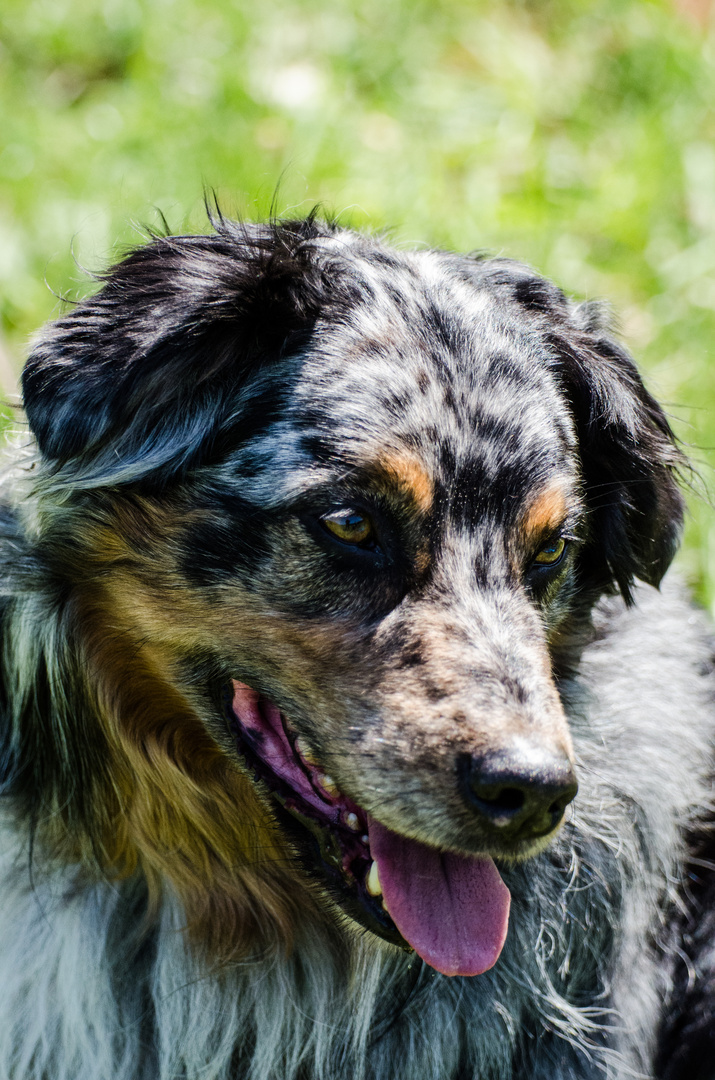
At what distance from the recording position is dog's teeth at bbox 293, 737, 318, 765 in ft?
8.76

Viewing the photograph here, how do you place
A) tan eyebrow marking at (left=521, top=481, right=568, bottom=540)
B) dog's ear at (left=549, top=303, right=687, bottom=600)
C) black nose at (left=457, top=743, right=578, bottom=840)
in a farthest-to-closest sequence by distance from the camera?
dog's ear at (left=549, top=303, right=687, bottom=600)
tan eyebrow marking at (left=521, top=481, right=568, bottom=540)
black nose at (left=457, top=743, right=578, bottom=840)

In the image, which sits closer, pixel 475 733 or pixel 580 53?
pixel 475 733

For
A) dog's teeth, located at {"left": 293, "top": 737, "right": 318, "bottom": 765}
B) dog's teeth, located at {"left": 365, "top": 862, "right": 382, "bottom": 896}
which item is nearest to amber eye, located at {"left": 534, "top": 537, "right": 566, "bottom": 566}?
dog's teeth, located at {"left": 293, "top": 737, "right": 318, "bottom": 765}

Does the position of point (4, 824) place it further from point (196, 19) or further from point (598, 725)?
point (196, 19)

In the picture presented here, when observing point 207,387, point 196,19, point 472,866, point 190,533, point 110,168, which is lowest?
point 472,866

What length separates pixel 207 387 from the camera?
2.73 metres

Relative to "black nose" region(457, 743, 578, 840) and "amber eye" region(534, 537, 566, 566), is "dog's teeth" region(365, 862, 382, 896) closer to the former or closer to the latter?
"black nose" region(457, 743, 578, 840)

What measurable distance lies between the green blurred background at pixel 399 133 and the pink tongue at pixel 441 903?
3.30 metres

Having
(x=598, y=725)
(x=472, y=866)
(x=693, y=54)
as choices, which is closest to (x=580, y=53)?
(x=693, y=54)

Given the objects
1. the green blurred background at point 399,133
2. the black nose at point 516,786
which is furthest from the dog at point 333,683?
the green blurred background at point 399,133

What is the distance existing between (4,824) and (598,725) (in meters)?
1.67

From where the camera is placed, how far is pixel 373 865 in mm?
2680

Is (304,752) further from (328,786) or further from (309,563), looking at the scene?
(309,563)

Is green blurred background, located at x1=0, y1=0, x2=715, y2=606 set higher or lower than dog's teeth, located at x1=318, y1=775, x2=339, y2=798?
higher
